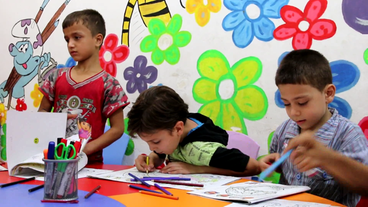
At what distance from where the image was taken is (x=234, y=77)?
65.8 inches

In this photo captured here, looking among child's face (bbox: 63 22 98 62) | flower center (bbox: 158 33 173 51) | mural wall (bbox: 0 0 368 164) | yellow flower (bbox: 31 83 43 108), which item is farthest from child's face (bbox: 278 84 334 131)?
yellow flower (bbox: 31 83 43 108)

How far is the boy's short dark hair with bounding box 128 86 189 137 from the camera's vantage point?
3.61 feet

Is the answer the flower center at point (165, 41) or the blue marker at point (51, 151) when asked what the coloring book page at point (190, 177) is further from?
the flower center at point (165, 41)

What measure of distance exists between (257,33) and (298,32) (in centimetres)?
19

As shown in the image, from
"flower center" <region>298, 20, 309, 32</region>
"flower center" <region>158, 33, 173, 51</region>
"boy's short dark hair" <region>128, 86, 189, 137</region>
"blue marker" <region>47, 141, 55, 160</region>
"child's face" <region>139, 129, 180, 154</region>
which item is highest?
"flower center" <region>298, 20, 309, 32</region>

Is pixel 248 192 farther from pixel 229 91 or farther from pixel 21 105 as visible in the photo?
pixel 21 105

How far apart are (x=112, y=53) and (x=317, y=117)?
54.0 inches

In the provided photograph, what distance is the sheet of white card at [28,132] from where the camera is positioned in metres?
1.04

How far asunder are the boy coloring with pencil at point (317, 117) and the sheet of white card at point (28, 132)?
0.65m

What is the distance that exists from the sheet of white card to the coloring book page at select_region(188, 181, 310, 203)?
1.72 feet

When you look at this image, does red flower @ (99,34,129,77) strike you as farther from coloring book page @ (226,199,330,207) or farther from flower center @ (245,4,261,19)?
coloring book page @ (226,199,330,207)

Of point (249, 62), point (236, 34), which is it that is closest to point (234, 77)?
point (249, 62)

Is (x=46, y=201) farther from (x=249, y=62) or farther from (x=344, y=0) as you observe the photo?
(x=344, y=0)

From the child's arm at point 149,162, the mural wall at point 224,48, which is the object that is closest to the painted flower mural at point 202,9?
the mural wall at point 224,48
